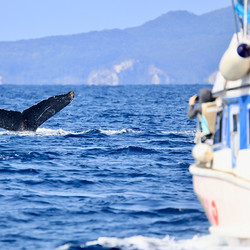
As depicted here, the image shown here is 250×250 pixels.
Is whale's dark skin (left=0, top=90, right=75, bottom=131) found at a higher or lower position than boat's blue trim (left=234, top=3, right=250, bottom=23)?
higher

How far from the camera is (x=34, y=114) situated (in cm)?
2394

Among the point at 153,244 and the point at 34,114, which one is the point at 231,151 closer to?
the point at 153,244

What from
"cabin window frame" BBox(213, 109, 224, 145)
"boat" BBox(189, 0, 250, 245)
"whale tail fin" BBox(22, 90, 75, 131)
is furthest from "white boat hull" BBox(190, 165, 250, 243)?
"whale tail fin" BBox(22, 90, 75, 131)

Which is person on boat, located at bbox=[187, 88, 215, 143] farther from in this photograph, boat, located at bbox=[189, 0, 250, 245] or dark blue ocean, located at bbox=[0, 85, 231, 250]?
dark blue ocean, located at bbox=[0, 85, 231, 250]

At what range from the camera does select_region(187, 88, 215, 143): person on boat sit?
33.9ft

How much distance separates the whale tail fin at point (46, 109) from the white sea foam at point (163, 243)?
1243 cm

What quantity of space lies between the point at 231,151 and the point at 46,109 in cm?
1466

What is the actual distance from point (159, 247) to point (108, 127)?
2178 centimetres

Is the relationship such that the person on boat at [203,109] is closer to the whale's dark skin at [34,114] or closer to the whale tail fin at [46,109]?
the whale's dark skin at [34,114]

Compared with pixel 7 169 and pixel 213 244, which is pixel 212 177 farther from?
pixel 7 169

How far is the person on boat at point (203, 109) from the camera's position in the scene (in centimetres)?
1034

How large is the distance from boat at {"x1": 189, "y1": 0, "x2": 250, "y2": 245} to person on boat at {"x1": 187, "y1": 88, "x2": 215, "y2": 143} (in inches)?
5.6

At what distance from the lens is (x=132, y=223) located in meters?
11.3

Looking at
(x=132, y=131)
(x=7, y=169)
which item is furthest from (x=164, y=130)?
(x=7, y=169)
